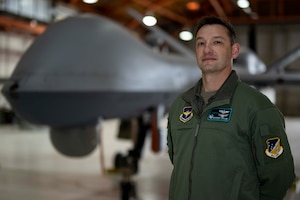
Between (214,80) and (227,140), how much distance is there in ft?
1.05

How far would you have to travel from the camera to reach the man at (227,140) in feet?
5.84

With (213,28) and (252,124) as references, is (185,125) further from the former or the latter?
(213,28)

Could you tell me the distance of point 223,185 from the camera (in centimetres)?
178

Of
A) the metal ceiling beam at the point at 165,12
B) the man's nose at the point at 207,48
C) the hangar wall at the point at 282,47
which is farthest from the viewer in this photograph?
the hangar wall at the point at 282,47

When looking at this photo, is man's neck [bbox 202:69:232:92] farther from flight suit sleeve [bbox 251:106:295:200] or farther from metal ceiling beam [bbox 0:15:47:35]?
metal ceiling beam [bbox 0:15:47:35]

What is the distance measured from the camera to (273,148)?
1.77 m

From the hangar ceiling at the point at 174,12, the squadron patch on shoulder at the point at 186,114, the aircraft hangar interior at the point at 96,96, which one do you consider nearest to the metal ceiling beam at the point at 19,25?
the hangar ceiling at the point at 174,12

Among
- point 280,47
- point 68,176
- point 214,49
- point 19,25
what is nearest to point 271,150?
point 214,49

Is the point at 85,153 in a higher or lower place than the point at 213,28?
lower

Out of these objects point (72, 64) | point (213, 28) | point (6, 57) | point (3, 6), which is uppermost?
point (3, 6)

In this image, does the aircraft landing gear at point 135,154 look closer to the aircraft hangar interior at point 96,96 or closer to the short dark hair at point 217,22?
the aircraft hangar interior at point 96,96

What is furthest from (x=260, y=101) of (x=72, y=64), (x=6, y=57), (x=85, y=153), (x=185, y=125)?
(x=6, y=57)

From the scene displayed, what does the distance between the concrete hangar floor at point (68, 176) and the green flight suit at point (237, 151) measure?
313 centimetres

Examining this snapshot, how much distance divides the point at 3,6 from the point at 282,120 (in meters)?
16.2
